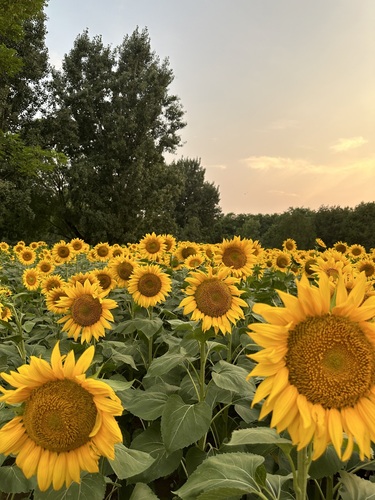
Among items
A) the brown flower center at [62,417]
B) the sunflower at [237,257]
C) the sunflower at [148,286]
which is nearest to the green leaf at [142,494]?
the brown flower center at [62,417]

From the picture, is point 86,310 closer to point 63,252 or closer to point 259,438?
point 259,438

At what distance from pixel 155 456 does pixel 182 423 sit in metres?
0.31

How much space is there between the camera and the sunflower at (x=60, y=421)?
1.51 meters

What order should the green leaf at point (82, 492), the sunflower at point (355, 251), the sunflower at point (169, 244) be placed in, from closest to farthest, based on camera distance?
the green leaf at point (82, 492) → the sunflower at point (169, 244) → the sunflower at point (355, 251)

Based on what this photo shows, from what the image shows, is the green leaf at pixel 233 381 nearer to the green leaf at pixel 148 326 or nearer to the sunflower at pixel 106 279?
the green leaf at pixel 148 326

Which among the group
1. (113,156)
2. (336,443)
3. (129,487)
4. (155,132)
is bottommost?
(129,487)

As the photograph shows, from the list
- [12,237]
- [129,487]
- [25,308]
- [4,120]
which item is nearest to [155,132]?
[4,120]

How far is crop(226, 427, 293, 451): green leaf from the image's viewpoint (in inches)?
59.2

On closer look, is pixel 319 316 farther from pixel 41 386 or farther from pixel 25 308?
pixel 25 308

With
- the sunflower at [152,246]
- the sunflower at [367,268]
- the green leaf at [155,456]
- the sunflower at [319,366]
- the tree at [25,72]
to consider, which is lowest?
the green leaf at [155,456]

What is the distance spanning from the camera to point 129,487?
2.49 m

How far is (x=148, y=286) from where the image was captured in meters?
4.07

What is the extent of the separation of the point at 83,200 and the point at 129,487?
29.8 m

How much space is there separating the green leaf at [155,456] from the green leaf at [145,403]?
153mm
